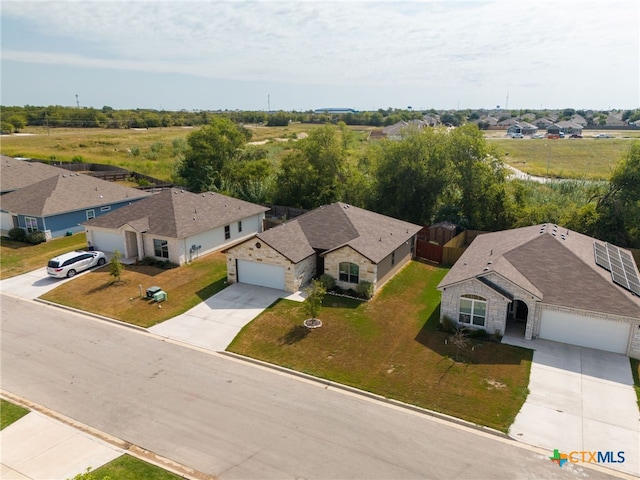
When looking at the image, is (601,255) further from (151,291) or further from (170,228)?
(170,228)

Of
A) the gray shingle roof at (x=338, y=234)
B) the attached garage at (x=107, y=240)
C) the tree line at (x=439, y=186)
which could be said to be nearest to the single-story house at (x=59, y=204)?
the attached garage at (x=107, y=240)

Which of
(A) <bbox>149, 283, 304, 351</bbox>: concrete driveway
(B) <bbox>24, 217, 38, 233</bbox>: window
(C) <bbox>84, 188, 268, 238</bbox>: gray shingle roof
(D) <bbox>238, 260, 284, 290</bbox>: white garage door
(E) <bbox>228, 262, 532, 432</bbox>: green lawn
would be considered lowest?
(E) <bbox>228, 262, 532, 432</bbox>: green lawn

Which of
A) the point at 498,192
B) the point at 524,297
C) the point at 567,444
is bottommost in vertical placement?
the point at 567,444

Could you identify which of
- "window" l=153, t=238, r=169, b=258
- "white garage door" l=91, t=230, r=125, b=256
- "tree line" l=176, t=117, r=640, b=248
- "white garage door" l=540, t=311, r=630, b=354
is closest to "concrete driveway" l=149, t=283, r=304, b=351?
"window" l=153, t=238, r=169, b=258

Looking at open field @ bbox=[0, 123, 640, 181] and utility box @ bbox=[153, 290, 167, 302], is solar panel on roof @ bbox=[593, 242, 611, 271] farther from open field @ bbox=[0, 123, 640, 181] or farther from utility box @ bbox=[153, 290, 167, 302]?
open field @ bbox=[0, 123, 640, 181]

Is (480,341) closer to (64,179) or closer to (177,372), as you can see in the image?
(177,372)

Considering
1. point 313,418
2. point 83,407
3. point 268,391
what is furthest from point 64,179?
point 313,418

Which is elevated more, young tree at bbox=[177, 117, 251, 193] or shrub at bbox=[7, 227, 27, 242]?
young tree at bbox=[177, 117, 251, 193]

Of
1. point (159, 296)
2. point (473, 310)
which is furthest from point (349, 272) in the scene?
point (159, 296)

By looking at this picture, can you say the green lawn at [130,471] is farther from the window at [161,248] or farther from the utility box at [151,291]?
the window at [161,248]
